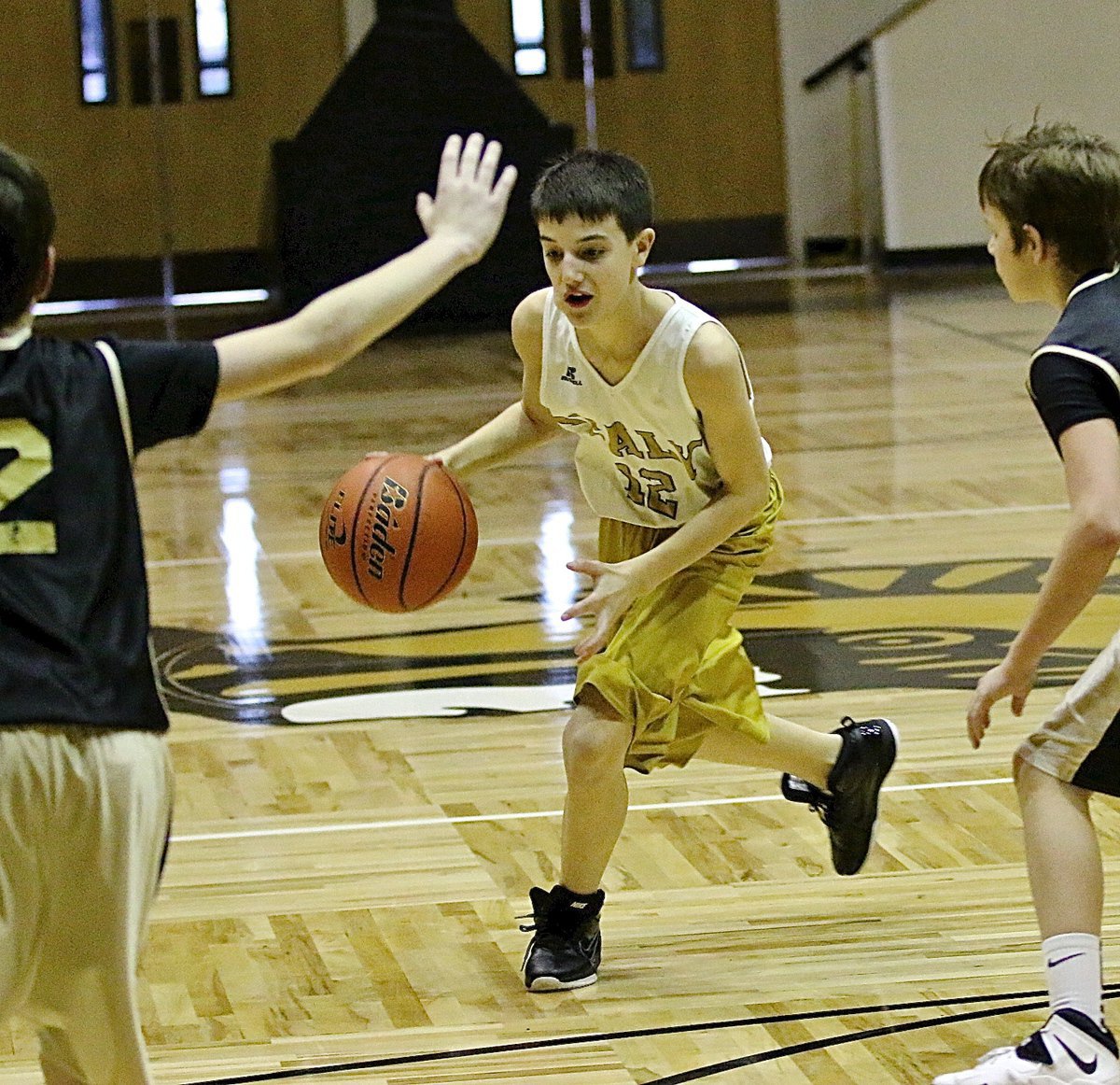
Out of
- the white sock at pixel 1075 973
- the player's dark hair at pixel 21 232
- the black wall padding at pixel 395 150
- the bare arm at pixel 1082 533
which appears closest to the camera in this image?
the player's dark hair at pixel 21 232

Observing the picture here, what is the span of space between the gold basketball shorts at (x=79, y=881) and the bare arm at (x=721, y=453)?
39.1 inches

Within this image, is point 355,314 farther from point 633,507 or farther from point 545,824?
point 545,824

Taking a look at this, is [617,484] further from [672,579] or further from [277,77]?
[277,77]

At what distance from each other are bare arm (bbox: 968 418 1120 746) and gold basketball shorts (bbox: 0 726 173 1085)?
3.38ft

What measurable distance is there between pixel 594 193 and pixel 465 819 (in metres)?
1.33

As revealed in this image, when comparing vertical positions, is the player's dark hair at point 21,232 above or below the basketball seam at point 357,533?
above

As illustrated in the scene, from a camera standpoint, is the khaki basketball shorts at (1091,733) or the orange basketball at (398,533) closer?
the khaki basketball shorts at (1091,733)

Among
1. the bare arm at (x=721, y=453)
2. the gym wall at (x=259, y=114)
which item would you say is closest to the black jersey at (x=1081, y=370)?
the bare arm at (x=721, y=453)

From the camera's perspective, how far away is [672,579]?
303 centimetres

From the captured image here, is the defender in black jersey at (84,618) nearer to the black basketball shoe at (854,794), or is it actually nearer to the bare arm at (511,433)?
the bare arm at (511,433)

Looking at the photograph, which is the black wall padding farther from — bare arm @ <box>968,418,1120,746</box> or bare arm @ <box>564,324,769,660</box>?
bare arm @ <box>968,418,1120,746</box>

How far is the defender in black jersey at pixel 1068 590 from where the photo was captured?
2.34 metres

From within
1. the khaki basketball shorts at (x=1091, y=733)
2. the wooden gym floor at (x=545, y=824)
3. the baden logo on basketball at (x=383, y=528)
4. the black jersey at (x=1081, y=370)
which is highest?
the black jersey at (x=1081, y=370)

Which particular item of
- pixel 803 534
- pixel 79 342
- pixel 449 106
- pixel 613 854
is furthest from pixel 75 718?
pixel 449 106
